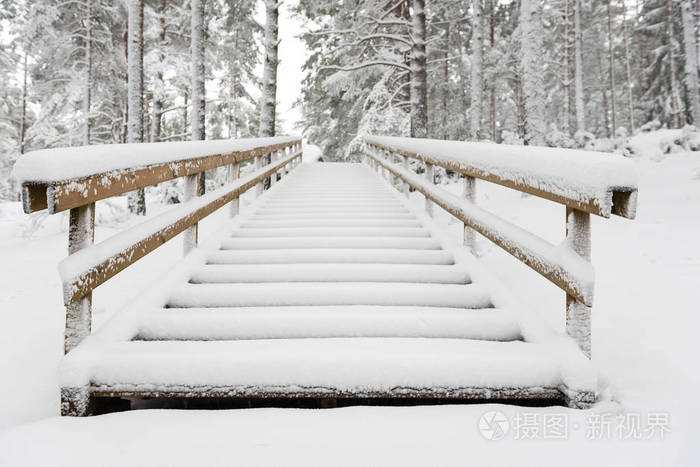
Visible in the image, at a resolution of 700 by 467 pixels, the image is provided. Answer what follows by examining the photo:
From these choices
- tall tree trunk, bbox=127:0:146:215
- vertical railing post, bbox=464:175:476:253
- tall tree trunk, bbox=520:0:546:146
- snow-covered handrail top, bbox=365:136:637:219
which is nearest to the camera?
snow-covered handrail top, bbox=365:136:637:219

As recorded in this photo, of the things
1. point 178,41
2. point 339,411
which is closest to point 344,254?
point 339,411

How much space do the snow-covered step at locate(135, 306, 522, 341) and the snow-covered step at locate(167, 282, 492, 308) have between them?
279mm

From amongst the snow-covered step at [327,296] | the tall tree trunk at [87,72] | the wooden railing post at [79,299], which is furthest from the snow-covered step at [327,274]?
the tall tree trunk at [87,72]

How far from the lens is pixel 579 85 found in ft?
72.8

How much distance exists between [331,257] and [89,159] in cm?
215

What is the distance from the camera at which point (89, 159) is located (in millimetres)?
2131

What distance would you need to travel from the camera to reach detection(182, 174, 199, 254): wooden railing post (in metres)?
3.76

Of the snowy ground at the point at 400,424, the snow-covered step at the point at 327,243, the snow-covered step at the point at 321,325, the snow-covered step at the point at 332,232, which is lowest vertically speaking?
the snowy ground at the point at 400,424

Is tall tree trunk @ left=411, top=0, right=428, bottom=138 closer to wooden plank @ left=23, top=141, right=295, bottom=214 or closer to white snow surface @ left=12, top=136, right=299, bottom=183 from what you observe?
white snow surface @ left=12, top=136, right=299, bottom=183

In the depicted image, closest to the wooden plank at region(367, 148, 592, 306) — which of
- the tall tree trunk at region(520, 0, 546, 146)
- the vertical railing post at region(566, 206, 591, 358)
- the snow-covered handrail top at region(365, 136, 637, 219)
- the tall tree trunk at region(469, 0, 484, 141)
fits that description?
the vertical railing post at region(566, 206, 591, 358)

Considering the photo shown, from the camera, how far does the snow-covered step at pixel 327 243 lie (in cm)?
430

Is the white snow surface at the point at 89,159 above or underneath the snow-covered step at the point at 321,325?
above

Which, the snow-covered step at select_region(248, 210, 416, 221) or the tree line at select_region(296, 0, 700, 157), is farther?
the tree line at select_region(296, 0, 700, 157)

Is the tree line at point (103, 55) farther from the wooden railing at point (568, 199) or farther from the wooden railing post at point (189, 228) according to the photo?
the wooden railing at point (568, 199)
